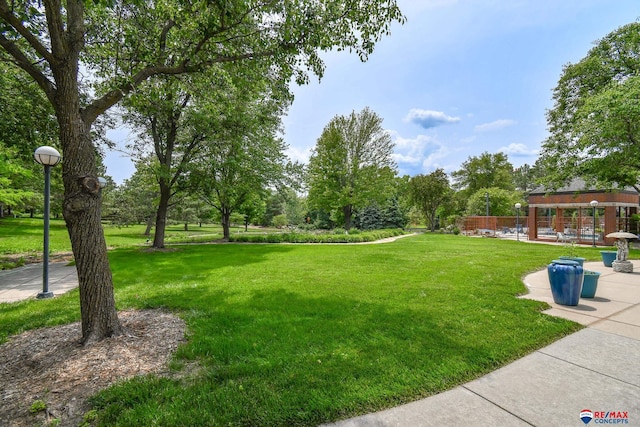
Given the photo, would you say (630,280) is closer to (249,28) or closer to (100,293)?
(249,28)

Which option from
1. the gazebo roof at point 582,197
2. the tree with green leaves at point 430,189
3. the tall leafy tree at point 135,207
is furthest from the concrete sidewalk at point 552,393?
the tree with green leaves at point 430,189

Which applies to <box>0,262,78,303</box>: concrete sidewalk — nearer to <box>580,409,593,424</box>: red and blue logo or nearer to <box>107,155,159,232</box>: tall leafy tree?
<box>580,409,593,424</box>: red and blue logo

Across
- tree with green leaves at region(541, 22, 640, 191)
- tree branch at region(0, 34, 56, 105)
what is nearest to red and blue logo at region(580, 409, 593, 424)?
tree branch at region(0, 34, 56, 105)

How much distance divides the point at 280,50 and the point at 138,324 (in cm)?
444

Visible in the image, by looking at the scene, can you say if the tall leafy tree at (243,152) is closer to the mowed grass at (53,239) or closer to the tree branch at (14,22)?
the mowed grass at (53,239)

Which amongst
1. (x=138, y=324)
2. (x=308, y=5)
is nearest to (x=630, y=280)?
(x=308, y=5)

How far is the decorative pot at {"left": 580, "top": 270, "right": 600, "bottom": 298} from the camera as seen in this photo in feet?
17.2

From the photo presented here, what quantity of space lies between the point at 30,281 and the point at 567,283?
12.0 meters

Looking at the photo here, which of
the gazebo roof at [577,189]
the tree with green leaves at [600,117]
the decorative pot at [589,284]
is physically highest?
the tree with green leaves at [600,117]

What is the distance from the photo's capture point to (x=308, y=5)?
12.8 ft

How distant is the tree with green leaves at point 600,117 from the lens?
450 inches

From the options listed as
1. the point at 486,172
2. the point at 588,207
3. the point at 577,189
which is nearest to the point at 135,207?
the point at 577,189

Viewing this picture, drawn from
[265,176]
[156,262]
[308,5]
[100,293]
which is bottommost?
[156,262]

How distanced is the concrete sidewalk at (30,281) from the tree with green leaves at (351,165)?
1658 cm
